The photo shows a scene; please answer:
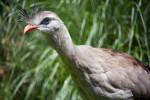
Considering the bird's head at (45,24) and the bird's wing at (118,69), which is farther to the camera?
the bird's wing at (118,69)

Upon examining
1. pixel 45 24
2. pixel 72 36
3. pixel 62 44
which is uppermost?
pixel 45 24

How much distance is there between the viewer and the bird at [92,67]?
5.28 ft

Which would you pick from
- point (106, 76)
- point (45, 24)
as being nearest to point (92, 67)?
point (106, 76)

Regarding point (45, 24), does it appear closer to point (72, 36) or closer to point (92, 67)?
point (92, 67)

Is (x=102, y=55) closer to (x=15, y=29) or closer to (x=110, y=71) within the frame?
(x=110, y=71)

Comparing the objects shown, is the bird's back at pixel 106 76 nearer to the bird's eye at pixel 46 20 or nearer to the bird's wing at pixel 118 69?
the bird's wing at pixel 118 69

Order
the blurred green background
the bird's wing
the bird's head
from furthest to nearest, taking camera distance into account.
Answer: the blurred green background, the bird's wing, the bird's head

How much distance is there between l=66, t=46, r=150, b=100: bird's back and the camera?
5.44ft

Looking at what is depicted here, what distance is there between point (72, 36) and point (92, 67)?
3.58 feet

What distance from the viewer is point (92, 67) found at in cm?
167

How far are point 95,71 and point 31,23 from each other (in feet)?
1.69

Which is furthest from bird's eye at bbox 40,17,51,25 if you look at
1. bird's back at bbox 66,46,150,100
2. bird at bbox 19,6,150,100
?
bird's back at bbox 66,46,150,100

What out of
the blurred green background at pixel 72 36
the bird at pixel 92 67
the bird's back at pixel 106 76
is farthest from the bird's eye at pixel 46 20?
the blurred green background at pixel 72 36

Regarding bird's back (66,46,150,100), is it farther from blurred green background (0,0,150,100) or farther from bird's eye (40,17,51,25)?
blurred green background (0,0,150,100)
